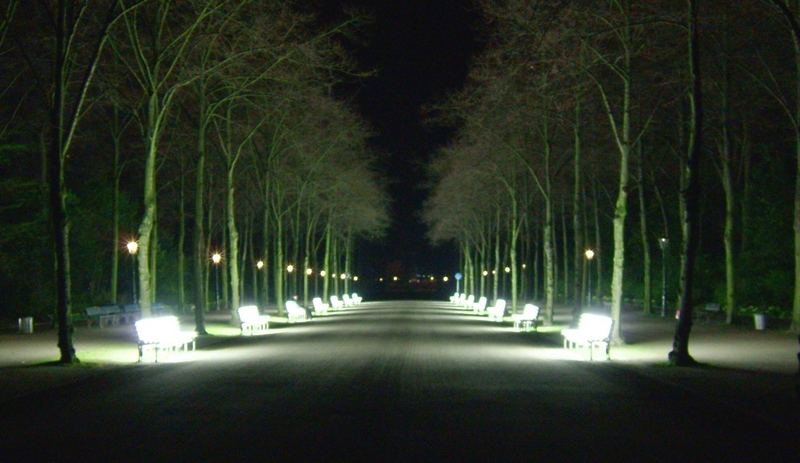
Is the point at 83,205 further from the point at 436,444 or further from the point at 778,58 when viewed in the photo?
the point at 436,444

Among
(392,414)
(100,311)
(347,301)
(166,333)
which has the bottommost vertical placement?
(347,301)

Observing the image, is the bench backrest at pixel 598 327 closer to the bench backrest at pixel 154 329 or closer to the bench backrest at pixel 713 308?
the bench backrest at pixel 154 329

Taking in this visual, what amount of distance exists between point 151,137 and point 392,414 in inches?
688

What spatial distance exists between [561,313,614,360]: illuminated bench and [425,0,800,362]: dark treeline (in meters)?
1.61

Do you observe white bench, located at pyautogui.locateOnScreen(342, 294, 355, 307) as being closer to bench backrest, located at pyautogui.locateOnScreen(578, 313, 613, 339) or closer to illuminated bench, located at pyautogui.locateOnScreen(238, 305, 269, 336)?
illuminated bench, located at pyautogui.locateOnScreen(238, 305, 269, 336)

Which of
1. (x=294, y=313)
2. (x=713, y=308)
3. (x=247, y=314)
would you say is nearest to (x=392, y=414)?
(x=247, y=314)

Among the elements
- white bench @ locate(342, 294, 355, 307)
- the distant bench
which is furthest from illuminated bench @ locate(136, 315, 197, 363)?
white bench @ locate(342, 294, 355, 307)

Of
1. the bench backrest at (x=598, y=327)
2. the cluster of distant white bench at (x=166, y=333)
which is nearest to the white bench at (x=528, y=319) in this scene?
the cluster of distant white bench at (x=166, y=333)

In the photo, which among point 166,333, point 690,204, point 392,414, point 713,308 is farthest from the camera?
point 713,308

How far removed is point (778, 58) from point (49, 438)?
32073 mm

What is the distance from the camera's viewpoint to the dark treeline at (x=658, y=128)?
2825cm

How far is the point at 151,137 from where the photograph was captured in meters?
30.2

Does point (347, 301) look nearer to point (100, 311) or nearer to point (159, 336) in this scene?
point (100, 311)

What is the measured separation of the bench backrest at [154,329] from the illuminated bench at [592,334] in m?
10.0
